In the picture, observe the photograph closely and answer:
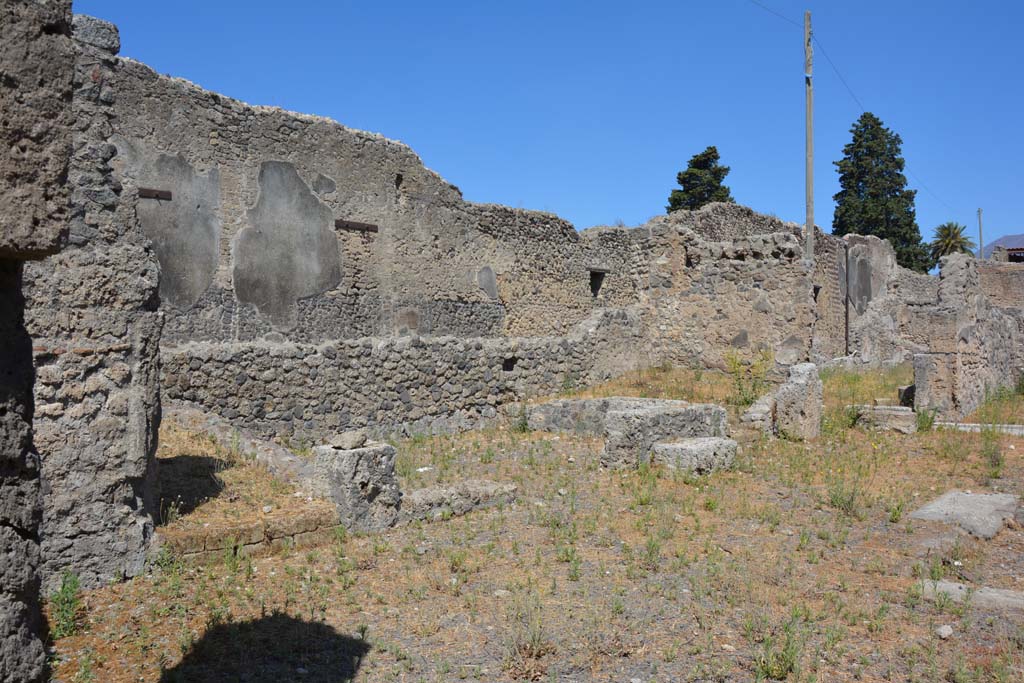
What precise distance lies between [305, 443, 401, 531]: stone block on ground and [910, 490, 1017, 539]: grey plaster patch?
4183mm

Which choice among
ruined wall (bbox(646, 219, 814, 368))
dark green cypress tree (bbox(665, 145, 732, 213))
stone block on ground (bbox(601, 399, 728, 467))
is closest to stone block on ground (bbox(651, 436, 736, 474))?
stone block on ground (bbox(601, 399, 728, 467))

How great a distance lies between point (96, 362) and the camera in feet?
15.8

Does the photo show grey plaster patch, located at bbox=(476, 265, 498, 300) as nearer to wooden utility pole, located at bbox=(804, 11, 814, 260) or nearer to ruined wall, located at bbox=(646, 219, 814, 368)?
ruined wall, located at bbox=(646, 219, 814, 368)

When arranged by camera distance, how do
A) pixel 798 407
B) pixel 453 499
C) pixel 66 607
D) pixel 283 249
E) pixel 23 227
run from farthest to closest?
pixel 283 249
pixel 798 407
pixel 453 499
pixel 66 607
pixel 23 227

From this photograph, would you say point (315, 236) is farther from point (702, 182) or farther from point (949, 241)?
point (949, 241)

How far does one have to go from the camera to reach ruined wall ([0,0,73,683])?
1.88 metres

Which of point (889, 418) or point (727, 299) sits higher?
point (727, 299)

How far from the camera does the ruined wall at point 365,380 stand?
8.18 m

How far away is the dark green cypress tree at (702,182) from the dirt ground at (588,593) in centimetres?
2637

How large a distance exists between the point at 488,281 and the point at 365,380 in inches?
281

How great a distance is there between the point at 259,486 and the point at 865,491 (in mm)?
5296

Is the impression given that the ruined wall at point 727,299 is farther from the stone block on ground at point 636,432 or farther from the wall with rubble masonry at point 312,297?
the stone block on ground at point 636,432

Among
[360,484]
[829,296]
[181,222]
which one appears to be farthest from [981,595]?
[829,296]

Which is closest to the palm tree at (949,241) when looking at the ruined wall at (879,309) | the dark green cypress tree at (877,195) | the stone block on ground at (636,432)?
the dark green cypress tree at (877,195)
